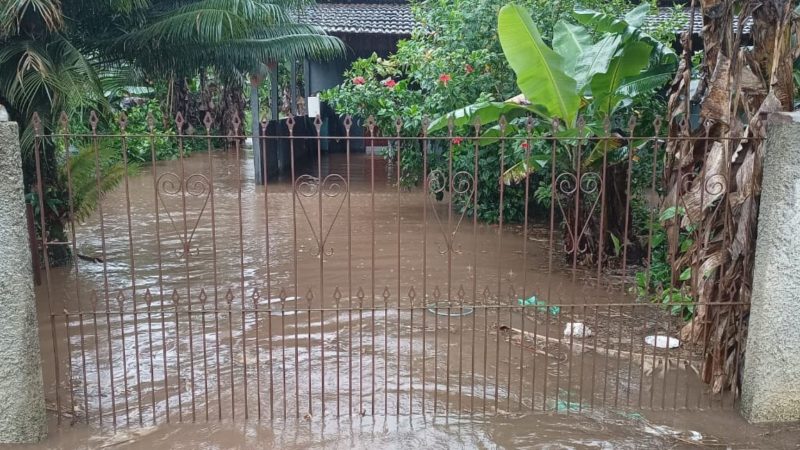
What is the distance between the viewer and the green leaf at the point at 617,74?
6.19 meters

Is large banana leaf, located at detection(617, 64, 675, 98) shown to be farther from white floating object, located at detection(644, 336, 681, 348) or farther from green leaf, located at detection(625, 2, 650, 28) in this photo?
white floating object, located at detection(644, 336, 681, 348)

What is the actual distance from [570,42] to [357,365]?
12.3 feet

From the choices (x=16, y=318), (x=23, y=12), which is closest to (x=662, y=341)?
(x=16, y=318)

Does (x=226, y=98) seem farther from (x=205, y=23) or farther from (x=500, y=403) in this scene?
(x=500, y=403)

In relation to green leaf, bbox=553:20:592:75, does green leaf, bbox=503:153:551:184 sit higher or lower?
lower

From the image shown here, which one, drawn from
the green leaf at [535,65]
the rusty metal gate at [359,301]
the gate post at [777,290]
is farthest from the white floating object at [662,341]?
the green leaf at [535,65]

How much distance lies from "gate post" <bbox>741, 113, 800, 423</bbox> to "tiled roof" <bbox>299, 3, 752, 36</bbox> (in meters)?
9.42

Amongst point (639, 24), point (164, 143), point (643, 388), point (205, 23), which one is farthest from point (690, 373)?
point (164, 143)

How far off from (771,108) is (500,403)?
2.40 metres

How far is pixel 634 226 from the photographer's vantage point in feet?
27.3

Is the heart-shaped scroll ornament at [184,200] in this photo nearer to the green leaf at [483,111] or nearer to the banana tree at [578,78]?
the banana tree at [578,78]

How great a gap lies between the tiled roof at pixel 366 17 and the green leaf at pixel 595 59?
6.85 m

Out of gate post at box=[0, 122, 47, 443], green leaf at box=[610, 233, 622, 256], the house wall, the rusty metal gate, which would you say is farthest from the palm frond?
the house wall

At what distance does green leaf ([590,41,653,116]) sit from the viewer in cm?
619
